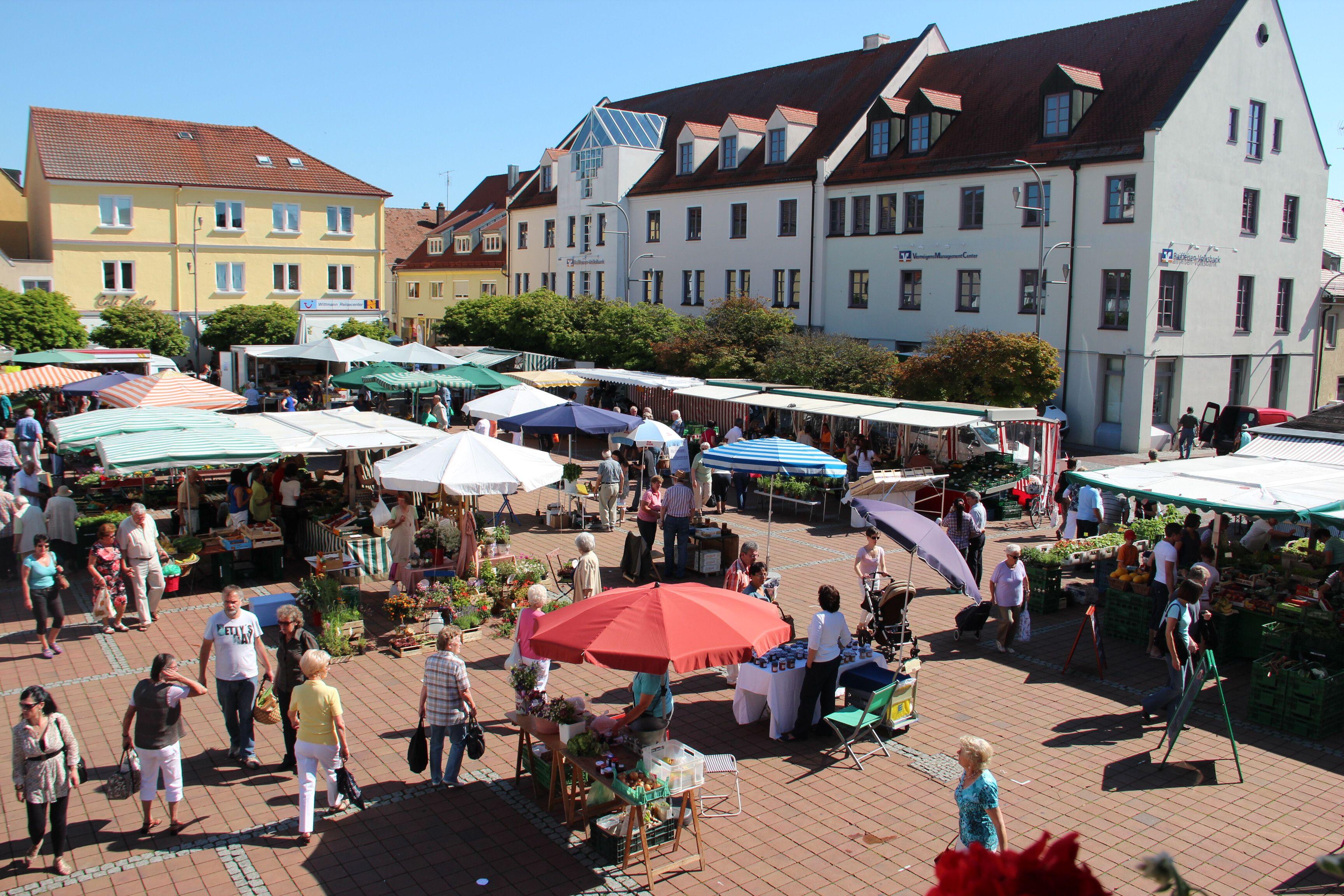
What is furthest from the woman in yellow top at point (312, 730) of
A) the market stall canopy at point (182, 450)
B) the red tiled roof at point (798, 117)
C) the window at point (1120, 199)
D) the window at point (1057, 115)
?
the red tiled roof at point (798, 117)

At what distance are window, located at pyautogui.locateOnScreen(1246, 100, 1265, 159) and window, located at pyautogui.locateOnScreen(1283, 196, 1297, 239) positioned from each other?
2743mm

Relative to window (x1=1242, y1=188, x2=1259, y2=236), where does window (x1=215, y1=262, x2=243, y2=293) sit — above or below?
below

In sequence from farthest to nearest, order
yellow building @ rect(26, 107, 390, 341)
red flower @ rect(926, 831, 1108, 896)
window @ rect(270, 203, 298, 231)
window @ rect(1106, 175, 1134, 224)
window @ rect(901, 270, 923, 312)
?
window @ rect(270, 203, 298, 231) → yellow building @ rect(26, 107, 390, 341) → window @ rect(901, 270, 923, 312) → window @ rect(1106, 175, 1134, 224) → red flower @ rect(926, 831, 1108, 896)

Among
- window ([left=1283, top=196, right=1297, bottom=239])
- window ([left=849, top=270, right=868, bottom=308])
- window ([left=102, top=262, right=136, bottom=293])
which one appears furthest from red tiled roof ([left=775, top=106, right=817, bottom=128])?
window ([left=102, top=262, right=136, bottom=293])

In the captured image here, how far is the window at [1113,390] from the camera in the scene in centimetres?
3139

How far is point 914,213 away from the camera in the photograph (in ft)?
120

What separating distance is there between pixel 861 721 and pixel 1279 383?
34.1 meters

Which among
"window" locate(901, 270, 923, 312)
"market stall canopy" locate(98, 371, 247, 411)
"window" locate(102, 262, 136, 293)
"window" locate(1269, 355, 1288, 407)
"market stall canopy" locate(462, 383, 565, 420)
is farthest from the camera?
"window" locate(102, 262, 136, 293)

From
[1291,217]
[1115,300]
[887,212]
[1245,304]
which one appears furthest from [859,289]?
[1291,217]

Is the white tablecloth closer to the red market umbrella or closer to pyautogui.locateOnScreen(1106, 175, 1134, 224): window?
the red market umbrella

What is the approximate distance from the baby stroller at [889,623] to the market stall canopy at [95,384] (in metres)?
21.5

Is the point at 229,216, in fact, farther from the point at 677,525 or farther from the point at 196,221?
the point at 677,525

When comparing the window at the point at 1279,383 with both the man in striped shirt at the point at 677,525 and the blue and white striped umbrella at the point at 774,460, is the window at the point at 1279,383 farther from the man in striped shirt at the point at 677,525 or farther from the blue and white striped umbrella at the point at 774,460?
the man in striped shirt at the point at 677,525

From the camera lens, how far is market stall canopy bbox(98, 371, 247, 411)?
62.5 ft
